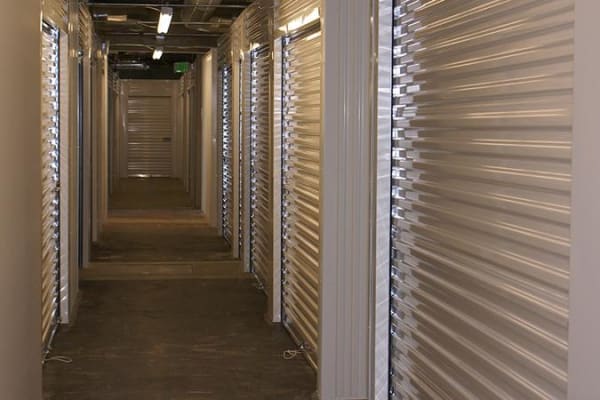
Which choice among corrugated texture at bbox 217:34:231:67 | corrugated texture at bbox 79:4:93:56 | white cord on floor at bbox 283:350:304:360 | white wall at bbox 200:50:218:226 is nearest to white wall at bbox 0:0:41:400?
white cord on floor at bbox 283:350:304:360

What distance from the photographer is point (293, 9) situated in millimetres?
6352

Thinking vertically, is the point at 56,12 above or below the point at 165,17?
below

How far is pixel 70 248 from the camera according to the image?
7.39 metres

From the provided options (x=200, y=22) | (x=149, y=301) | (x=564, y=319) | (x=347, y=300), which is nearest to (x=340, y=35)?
(x=347, y=300)

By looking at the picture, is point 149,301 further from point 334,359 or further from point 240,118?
point 334,359

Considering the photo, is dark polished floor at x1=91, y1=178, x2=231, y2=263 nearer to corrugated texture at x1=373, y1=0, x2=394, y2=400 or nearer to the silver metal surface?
the silver metal surface

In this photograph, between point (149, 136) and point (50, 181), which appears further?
A: point (149, 136)

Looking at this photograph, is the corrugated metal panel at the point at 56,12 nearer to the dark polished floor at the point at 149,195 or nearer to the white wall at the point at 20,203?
the white wall at the point at 20,203

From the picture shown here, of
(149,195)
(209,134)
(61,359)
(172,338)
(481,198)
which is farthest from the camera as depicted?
(149,195)

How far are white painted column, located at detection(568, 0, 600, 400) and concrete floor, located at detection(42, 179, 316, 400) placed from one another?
324 centimetres

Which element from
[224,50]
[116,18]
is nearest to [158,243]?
[224,50]

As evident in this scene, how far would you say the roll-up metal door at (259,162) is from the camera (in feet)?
28.2

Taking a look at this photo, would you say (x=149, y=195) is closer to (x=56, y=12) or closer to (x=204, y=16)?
(x=204, y=16)

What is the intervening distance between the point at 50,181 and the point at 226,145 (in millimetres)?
5537
